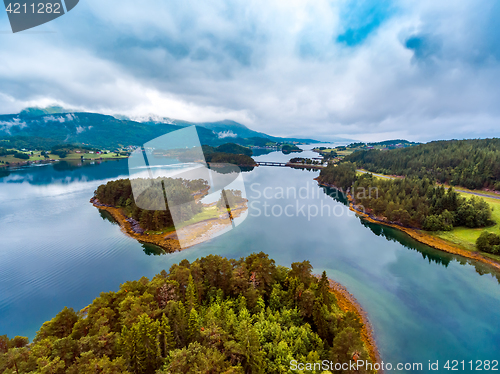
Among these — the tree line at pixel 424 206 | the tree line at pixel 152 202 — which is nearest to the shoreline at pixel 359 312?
the tree line at pixel 424 206

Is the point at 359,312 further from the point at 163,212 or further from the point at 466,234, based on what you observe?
the point at 163,212

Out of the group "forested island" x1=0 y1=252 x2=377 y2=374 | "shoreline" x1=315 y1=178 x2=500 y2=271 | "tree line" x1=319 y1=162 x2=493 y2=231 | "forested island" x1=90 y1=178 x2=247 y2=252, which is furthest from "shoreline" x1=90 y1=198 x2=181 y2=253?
"tree line" x1=319 y1=162 x2=493 y2=231

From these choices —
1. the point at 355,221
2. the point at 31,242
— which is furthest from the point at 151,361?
the point at 355,221

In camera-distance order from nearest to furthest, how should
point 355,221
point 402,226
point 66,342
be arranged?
point 66,342
point 402,226
point 355,221

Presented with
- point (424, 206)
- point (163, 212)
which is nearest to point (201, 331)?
point (163, 212)

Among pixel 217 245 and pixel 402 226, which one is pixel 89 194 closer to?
pixel 217 245

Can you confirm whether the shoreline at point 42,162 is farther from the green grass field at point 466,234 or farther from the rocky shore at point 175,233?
the green grass field at point 466,234
